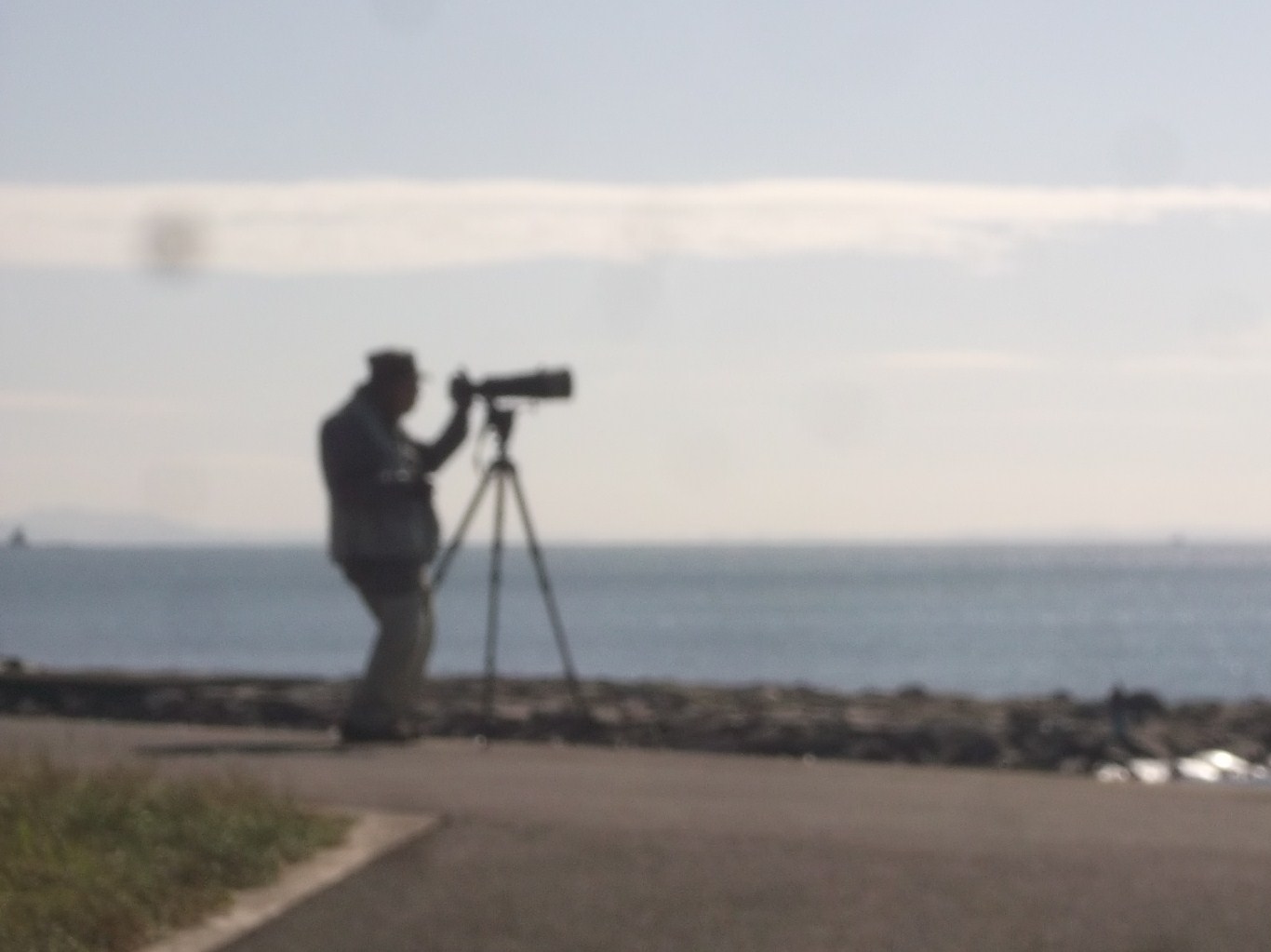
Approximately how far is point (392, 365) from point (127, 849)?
4.65 metres

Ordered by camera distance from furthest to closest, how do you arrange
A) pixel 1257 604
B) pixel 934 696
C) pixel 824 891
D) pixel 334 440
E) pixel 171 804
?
pixel 1257 604 < pixel 934 696 < pixel 334 440 < pixel 171 804 < pixel 824 891

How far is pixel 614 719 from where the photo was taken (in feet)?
56.7

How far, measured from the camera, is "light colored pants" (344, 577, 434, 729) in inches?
506

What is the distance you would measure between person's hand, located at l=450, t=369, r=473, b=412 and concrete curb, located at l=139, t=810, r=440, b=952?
12.3 feet

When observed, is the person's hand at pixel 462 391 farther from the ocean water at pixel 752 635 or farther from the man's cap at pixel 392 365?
the ocean water at pixel 752 635

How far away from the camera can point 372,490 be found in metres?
12.7

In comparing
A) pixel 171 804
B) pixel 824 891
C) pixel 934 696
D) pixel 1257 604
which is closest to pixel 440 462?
pixel 171 804

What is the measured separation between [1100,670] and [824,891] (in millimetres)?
58761

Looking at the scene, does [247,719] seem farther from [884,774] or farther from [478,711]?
[884,774]

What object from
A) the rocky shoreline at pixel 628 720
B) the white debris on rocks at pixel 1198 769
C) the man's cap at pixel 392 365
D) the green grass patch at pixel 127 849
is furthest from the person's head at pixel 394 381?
the white debris on rocks at pixel 1198 769

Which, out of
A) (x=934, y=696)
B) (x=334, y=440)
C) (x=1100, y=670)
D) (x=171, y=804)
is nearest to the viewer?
(x=171, y=804)

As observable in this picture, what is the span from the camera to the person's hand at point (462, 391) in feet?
43.6

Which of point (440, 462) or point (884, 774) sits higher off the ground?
point (440, 462)

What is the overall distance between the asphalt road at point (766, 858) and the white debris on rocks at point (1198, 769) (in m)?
9.44
